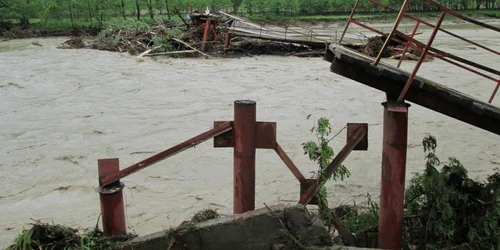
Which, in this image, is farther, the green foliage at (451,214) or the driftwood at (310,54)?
the driftwood at (310,54)

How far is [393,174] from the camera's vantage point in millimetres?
3605

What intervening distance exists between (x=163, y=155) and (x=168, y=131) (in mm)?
6480

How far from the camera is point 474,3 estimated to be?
190 feet

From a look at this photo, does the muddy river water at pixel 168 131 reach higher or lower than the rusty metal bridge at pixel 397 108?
lower

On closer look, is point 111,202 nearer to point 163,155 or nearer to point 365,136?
point 163,155

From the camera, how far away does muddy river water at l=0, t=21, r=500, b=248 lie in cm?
652

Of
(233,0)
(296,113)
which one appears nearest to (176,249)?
(296,113)

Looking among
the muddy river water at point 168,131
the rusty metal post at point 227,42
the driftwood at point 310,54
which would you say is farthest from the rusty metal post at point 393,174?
the driftwood at point 310,54

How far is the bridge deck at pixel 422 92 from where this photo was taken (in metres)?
3.60

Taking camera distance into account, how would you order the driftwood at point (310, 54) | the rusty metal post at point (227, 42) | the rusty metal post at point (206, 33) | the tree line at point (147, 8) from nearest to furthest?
the rusty metal post at point (206, 33)
the rusty metal post at point (227, 42)
the driftwood at point (310, 54)
the tree line at point (147, 8)

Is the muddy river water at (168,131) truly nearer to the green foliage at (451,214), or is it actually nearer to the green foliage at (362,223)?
the green foliage at (362,223)

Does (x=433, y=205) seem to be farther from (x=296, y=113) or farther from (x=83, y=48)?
(x=83, y=48)

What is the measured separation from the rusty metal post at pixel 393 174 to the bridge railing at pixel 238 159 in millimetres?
252

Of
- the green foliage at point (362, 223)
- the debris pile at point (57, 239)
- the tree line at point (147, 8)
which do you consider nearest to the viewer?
the debris pile at point (57, 239)
